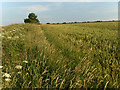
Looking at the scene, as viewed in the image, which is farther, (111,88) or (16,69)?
(16,69)

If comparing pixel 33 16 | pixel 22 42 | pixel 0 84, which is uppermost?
pixel 33 16

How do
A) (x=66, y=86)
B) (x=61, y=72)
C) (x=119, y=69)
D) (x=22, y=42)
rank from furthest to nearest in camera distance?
(x=22, y=42) < (x=119, y=69) < (x=61, y=72) < (x=66, y=86)

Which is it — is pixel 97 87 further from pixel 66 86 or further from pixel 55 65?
pixel 55 65

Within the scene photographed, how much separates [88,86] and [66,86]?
43 centimetres

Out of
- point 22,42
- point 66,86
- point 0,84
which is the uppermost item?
point 22,42

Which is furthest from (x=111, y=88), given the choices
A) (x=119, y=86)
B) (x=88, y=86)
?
(x=88, y=86)

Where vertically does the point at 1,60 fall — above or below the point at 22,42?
below

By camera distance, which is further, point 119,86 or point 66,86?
point 66,86

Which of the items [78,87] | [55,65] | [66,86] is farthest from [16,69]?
[78,87]

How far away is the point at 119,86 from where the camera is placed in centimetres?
200

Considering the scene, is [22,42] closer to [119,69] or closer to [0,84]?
[0,84]

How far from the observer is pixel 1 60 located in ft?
11.0

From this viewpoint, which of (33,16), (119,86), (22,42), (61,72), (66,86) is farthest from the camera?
(33,16)

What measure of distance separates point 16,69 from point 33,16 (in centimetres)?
6256
